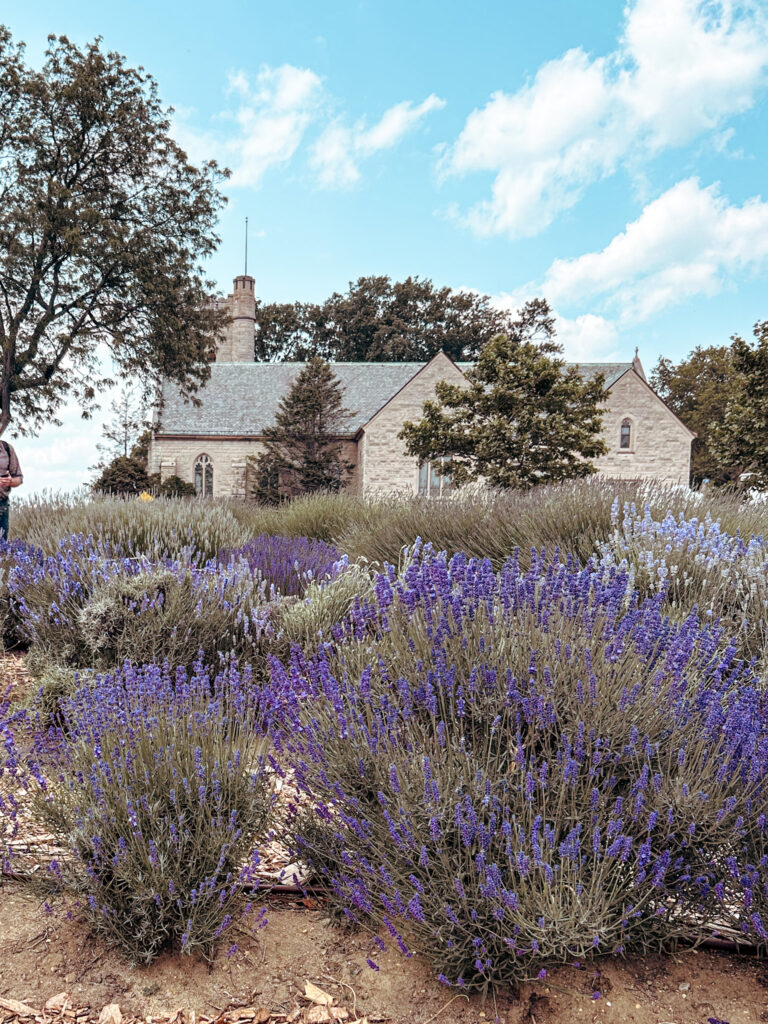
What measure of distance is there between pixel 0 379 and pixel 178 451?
1148 centimetres

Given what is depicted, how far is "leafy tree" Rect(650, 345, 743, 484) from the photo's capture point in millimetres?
34062

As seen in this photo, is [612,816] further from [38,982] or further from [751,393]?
[751,393]

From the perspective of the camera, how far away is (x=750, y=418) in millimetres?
19406

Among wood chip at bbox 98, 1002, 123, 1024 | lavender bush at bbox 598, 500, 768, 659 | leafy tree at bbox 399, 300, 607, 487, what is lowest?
wood chip at bbox 98, 1002, 123, 1024

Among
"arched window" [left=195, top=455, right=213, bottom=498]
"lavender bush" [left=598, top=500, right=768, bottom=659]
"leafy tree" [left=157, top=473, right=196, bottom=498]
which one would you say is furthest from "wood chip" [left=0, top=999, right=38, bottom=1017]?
"arched window" [left=195, top=455, right=213, bottom=498]

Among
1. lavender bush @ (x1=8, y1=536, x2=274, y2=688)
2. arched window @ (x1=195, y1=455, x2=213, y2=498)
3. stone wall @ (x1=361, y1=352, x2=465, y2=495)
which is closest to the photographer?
lavender bush @ (x1=8, y1=536, x2=274, y2=688)

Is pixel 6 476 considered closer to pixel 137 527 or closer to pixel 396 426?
pixel 137 527

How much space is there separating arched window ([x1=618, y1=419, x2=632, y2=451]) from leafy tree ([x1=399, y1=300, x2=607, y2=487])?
863cm

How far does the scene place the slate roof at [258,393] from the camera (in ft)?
102

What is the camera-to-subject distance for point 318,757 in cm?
226

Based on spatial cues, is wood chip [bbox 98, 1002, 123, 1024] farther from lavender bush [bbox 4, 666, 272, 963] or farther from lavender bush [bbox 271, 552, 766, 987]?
lavender bush [bbox 271, 552, 766, 987]

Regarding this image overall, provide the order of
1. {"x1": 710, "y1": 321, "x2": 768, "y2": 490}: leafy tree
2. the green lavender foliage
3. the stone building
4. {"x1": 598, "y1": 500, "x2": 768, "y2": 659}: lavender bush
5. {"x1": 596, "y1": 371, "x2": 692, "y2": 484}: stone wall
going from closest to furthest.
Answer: {"x1": 598, "y1": 500, "x2": 768, "y2": 659}: lavender bush → the green lavender foliage → {"x1": 710, "y1": 321, "x2": 768, "y2": 490}: leafy tree → the stone building → {"x1": 596, "y1": 371, "x2": 692, "y2": 484}: stone wall

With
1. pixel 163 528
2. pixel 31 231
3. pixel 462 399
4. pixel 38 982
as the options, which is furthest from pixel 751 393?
A: pixel 38 982

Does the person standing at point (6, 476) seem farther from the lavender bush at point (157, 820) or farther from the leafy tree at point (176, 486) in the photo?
the leafy tree at point (176, 486)
